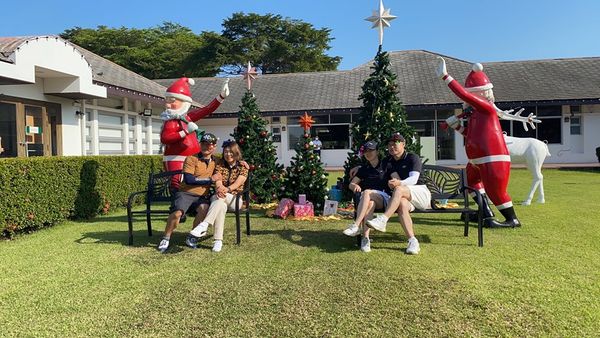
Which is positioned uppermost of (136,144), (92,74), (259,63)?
(259,63)

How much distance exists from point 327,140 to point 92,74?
41.3ft

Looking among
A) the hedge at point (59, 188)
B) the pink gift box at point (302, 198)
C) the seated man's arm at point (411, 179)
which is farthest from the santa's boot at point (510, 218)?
the hedge at point (59, 188)

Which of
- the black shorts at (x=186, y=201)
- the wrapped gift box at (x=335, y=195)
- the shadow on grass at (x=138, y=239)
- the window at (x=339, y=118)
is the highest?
the window at (x=339, y=118)

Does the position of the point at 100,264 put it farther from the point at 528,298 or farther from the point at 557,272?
the point at 557,272

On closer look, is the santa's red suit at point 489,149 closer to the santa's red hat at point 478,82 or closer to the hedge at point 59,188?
the santa's red hat at point 478,82

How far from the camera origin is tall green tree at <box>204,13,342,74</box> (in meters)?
36.2

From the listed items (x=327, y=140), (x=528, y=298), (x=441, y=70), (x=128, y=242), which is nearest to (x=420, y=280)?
(x=528, y=298)

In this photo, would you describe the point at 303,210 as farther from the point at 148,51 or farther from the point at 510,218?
the point at 148,51

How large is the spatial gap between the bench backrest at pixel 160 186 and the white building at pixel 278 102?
13.3 ft

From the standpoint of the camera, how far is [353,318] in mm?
2945

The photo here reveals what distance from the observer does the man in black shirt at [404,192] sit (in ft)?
14.5

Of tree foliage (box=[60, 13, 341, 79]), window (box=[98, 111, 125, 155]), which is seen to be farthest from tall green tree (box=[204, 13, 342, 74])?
window (box=[98, 111, 125, 155])

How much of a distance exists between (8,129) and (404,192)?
862 cm

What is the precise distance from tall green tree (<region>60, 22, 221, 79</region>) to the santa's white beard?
3024 cm
